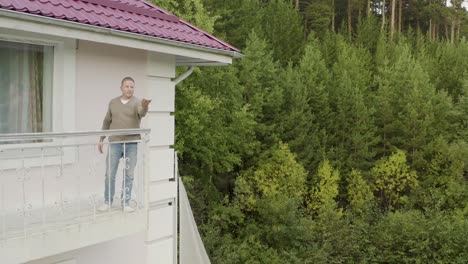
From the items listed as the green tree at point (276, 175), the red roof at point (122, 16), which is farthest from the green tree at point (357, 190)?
the red roof at point (122, 16)

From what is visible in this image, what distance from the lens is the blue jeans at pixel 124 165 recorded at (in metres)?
5.75

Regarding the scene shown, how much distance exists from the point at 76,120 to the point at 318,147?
26.1m

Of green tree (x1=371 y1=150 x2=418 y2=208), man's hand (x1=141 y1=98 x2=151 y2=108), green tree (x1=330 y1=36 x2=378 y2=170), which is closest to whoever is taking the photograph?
man's hand (x1=141 y1=98 x2=151 y2=108)

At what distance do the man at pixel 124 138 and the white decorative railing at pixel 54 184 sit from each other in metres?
0.08

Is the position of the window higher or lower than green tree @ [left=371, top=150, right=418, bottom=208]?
higher

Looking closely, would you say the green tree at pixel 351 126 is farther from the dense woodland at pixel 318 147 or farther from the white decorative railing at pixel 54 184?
the white decorative railing at pixel 54 184

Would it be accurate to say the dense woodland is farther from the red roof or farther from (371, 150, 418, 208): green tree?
the red roof

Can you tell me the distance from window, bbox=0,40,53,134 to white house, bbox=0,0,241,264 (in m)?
0.01

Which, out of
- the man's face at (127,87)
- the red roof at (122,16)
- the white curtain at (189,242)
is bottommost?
the white curtain at (189,242)

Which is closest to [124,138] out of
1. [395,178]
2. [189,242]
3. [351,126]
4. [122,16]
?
[122,16]

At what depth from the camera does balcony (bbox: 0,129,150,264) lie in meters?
4.80

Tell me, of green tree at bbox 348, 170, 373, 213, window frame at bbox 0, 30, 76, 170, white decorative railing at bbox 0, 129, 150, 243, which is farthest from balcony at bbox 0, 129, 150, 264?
green tree at bbox 348, 170, 373, 213

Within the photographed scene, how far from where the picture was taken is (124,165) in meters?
5.68

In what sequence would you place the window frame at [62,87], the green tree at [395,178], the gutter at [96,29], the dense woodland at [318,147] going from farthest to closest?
the green tree at [395,178]
the dense woodland at [318,147]
the window frame at [62,87]
the gutter at [96,29]
